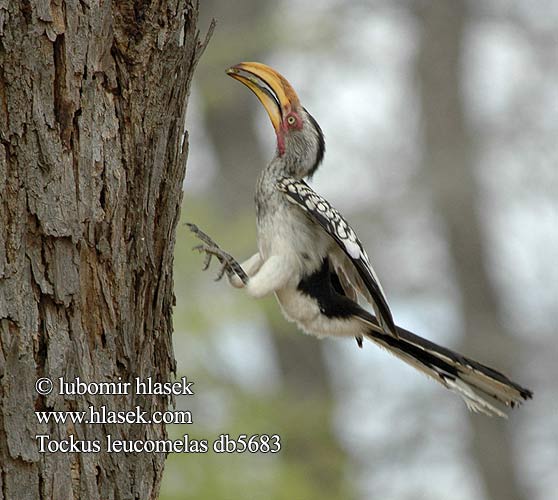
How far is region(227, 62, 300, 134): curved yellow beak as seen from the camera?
3.35m

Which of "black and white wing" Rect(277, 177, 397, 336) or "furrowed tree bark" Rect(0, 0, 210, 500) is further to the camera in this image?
"black and white wing" Rect(277, 177, 397, 336)

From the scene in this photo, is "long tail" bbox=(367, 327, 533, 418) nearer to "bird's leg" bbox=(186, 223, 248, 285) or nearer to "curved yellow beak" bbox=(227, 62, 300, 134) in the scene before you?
"bird's leg" bbox=(186, 223, 248, 285)

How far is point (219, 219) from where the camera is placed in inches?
287

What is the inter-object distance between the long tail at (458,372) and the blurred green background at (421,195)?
467 centimetres

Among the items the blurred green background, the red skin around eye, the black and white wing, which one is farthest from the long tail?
the blurred green background

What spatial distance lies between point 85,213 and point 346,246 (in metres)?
1.10

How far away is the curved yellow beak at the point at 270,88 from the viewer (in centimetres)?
335

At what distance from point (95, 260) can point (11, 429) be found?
17.5 inches

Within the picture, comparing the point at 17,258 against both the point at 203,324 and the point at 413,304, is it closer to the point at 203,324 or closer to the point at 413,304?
the point at 203,324

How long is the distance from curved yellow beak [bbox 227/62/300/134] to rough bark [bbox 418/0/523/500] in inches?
220

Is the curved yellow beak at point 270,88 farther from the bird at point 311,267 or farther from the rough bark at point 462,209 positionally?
the rough bark at point 462,209

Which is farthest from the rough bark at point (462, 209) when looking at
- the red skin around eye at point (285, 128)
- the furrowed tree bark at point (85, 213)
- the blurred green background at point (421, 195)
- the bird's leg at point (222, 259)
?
the furrowed tree bark at point (85, 213)

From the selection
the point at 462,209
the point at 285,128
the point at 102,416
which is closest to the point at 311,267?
the point at 285,128

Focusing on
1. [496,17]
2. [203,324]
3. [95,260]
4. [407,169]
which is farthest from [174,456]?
[496,17]
